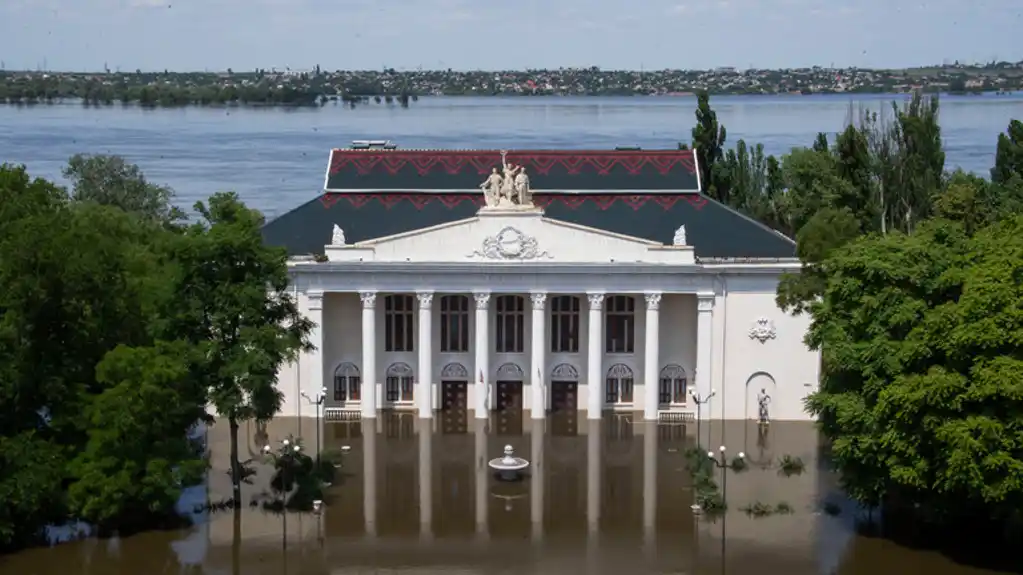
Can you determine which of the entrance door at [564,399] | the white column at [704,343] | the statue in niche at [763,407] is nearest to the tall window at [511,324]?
the entrance door at [564,399]

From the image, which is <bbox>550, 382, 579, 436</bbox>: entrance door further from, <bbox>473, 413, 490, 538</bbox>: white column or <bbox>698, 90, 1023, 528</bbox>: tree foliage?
<bbox>698, 90, 1023, 528</bbox>: tree foliage

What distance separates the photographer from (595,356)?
51219 millimetres

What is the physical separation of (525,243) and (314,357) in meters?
9.04

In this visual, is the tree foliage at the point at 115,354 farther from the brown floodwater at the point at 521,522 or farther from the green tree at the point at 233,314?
the brown floodwater at the point at 521,522

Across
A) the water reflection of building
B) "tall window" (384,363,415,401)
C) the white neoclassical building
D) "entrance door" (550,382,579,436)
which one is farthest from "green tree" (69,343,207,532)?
"entrance door" (550,382,579,436)

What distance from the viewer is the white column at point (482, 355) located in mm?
50875

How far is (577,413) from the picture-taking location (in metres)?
52.7

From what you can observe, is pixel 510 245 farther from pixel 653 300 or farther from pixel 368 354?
pixel 368 354

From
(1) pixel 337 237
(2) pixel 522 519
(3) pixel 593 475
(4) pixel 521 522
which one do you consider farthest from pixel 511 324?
(4) pixel 521 522

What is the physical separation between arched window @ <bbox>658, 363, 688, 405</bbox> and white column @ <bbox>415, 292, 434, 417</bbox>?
28.9 feet

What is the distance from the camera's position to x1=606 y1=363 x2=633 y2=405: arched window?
52.8 meters

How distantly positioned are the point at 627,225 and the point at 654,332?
493 centimetres

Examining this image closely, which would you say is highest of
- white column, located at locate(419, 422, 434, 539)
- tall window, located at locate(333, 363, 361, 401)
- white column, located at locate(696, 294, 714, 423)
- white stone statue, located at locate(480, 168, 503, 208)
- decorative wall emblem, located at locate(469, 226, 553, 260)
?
white stone statue, located at locate(480, 168, 503, 208)

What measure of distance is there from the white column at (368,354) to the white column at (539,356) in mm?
5971
